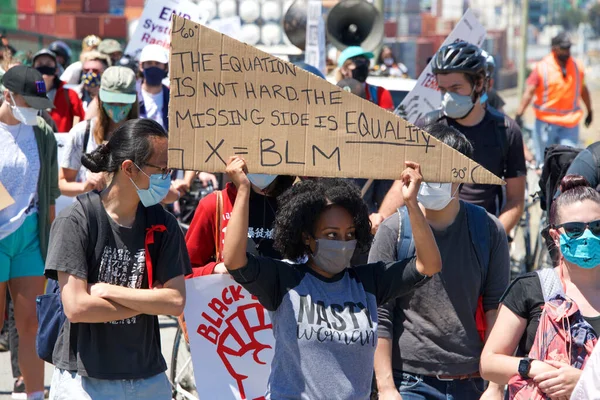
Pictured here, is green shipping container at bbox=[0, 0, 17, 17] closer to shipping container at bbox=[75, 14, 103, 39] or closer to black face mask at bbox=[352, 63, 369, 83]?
shipping container at bbox=[75, 14, 103, 39]

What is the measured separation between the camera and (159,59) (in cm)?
921

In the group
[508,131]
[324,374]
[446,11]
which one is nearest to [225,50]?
[324,374]

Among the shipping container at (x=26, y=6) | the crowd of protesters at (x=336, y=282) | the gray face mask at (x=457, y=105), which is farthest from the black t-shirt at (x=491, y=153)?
the shipping container at (x=26, y=6)

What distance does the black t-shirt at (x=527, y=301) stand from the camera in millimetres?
3803

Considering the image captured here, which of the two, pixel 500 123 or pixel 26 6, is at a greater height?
pixel 26 6

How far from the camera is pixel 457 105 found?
20.3 ft

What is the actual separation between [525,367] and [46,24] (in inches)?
1104

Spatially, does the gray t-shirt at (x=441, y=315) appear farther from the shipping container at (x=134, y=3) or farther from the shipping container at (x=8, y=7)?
the shipping container at (x=134, y=3)

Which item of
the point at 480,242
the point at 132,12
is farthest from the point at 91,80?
the point at 132,12

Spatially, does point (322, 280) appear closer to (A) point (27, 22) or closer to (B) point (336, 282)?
(B) point (336, 282)

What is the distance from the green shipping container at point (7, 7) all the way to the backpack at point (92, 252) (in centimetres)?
2156

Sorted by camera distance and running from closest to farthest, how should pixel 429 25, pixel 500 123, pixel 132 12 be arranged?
pixel 500 123, pixel 132 12, pixel 429 25

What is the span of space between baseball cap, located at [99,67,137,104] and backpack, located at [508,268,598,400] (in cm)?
362

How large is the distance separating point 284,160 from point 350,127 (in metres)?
0.26
